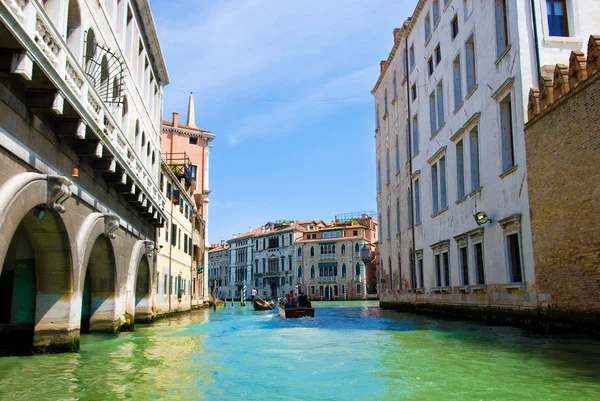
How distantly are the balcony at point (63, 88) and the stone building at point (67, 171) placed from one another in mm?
18

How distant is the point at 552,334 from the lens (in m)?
12.7

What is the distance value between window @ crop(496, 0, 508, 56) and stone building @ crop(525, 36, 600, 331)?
3211 millimetres

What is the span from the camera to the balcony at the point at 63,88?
667 centimetres

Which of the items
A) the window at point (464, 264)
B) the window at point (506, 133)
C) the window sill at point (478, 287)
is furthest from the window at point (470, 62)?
the window sill at point (478, 287)

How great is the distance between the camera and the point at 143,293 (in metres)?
20.1

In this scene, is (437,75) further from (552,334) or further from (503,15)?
(552,334)

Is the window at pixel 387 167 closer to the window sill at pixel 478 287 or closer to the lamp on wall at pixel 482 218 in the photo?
the window sill at pixel 478 287

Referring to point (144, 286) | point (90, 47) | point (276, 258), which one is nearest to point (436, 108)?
point (144, 286)

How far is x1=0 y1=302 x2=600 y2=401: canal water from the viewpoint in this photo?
7.18m

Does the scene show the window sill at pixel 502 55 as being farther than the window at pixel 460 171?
No

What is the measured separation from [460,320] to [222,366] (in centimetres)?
1145

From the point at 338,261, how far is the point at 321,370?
64.1m

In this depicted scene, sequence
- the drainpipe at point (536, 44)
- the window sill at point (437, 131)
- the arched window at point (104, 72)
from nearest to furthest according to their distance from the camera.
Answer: the arched window at point (104, 72), the drainpipe at point (536, 44), the window sill at point (437, 131)

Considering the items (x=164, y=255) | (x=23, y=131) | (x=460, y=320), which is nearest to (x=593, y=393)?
(x=23, y=131)
